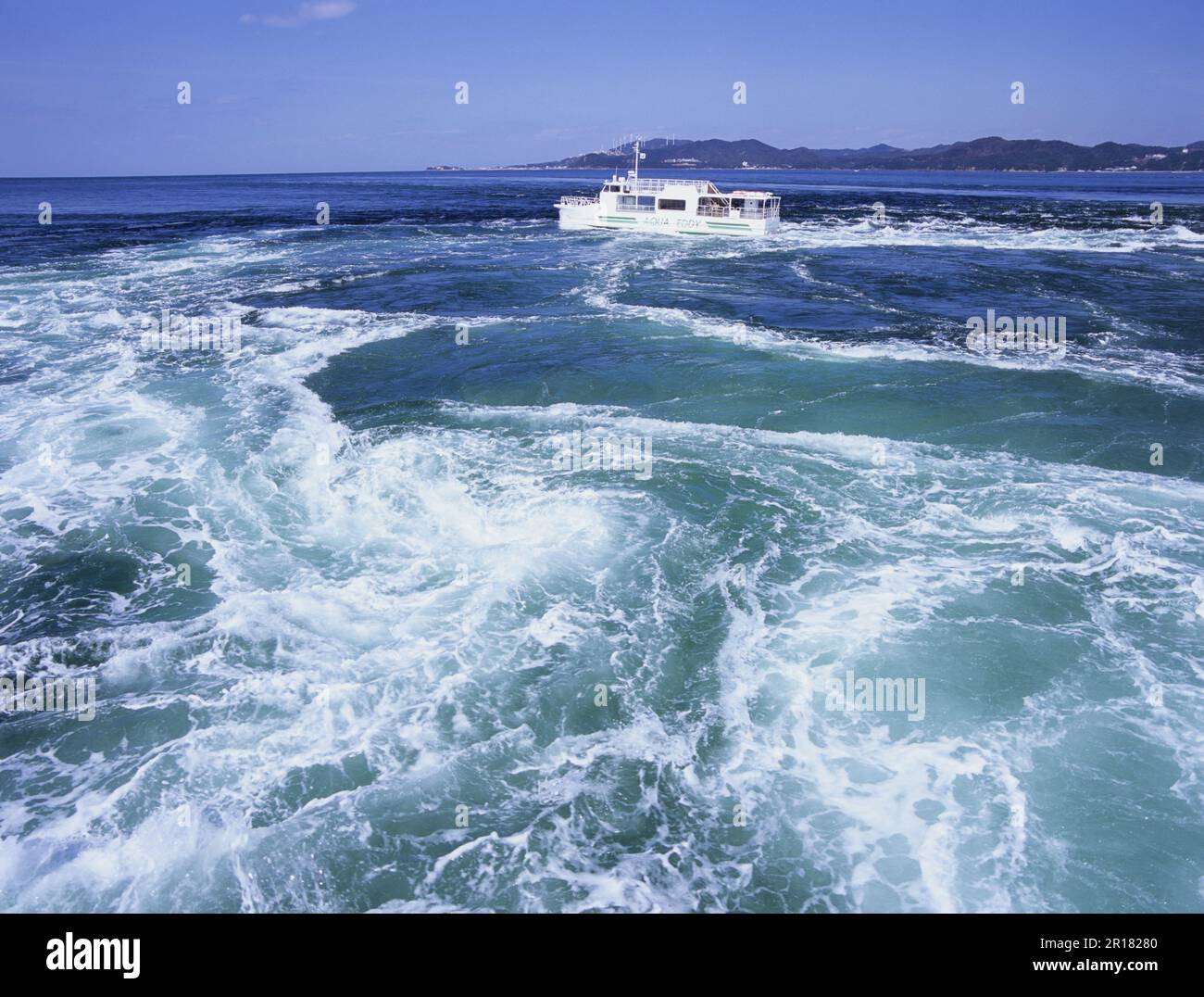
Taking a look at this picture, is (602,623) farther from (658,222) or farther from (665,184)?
(665,184)

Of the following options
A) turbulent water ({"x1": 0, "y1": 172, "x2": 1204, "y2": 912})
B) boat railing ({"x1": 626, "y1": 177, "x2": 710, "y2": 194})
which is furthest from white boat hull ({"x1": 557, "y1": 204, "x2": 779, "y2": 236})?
turbulent water ({"x1": 0, "y1": 172, "x2": 1204, "y2": 912})

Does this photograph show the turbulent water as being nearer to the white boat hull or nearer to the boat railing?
the white boat hull

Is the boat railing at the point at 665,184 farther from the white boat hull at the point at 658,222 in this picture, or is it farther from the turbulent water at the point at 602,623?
the turbulent water at the point at 602,623

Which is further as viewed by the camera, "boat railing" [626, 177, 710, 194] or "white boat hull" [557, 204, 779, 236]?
"boat railing" [626, 177, 710, 194]

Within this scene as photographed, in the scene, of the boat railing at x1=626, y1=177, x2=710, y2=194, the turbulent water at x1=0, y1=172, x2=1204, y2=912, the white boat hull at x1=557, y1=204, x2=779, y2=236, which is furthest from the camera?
the boat railing at x1=626, y1=177, x2=710, y2=194

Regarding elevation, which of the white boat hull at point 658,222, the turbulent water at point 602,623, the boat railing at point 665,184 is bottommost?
the turbulent water at point 602,623

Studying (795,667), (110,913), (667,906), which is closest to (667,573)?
(795,667)

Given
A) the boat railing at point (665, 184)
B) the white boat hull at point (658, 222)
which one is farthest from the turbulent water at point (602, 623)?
the boat railing at point (665, 184)

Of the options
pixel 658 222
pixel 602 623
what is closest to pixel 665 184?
pixel 658 222
